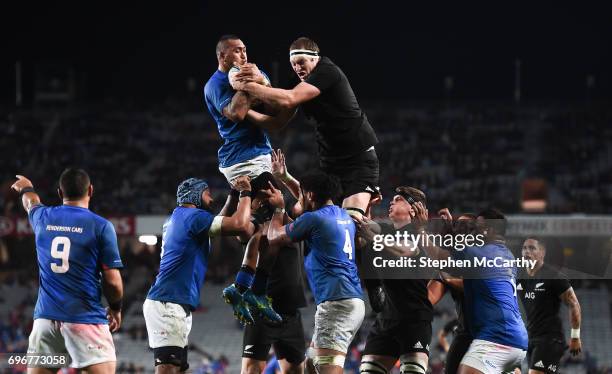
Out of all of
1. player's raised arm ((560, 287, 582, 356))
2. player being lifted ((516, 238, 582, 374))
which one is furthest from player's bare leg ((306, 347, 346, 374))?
player's raised arm ((560, 287, 582, 356))

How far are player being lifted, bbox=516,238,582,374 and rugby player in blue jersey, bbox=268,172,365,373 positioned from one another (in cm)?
346

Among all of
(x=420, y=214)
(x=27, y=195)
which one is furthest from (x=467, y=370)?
(x=27, y=195)

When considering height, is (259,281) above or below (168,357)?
above

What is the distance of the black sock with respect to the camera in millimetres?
9258

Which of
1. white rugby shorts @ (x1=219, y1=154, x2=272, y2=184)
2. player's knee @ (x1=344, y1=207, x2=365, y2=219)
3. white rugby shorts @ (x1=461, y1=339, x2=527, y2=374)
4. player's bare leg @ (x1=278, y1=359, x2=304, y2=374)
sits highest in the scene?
white rugby shorts @ (x1=219, y1=154, x2=272, y2=184)

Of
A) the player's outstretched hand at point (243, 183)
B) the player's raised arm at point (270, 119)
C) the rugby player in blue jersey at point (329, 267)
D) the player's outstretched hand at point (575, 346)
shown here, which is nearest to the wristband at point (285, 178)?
the player's outstretched hand at point (243, 183)

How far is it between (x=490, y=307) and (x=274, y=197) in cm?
249

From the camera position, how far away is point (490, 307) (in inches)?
380

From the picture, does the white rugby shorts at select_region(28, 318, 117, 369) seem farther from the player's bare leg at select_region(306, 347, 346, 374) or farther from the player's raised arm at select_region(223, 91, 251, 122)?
the player's raised arm at select_region(223, 91, 251, 122)

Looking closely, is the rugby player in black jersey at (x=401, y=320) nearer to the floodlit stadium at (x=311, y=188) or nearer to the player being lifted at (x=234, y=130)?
the floodlit stadium at (x=311, y=188)

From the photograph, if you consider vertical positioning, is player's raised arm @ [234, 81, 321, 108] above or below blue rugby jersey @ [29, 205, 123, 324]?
above

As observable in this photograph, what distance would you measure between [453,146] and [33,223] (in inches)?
1214

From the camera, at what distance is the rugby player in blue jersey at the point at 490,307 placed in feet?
31.3

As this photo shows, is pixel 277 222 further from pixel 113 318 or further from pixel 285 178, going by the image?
pixel 113 318
